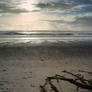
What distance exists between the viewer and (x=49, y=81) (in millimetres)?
5168

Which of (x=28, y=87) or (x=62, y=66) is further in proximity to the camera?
(x=62, y=66)

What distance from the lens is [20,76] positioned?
19.1 feet

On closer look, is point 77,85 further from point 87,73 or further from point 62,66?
point 62,66

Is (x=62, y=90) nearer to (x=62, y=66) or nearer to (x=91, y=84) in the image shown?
(x=91, y=84)

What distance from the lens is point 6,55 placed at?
926 cm

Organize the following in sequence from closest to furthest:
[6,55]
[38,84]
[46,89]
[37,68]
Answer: [46,89] → [38,84] → [37,68] → [6,55]

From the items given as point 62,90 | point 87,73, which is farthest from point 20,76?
point 87,73

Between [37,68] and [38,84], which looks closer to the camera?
[38,84]

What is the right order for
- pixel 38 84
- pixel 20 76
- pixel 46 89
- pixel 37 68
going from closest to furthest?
pixel 46 89, pixel 38 84, pixel 20 76, pixel 37 68

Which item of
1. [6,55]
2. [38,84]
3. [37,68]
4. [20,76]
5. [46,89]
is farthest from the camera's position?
[6,55]

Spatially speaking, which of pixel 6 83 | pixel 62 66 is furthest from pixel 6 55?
pixel 6 83

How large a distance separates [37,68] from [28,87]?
6.01ft

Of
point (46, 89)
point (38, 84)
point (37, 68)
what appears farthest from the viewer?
point (37, 68)

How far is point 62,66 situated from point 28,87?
242 centimetres
